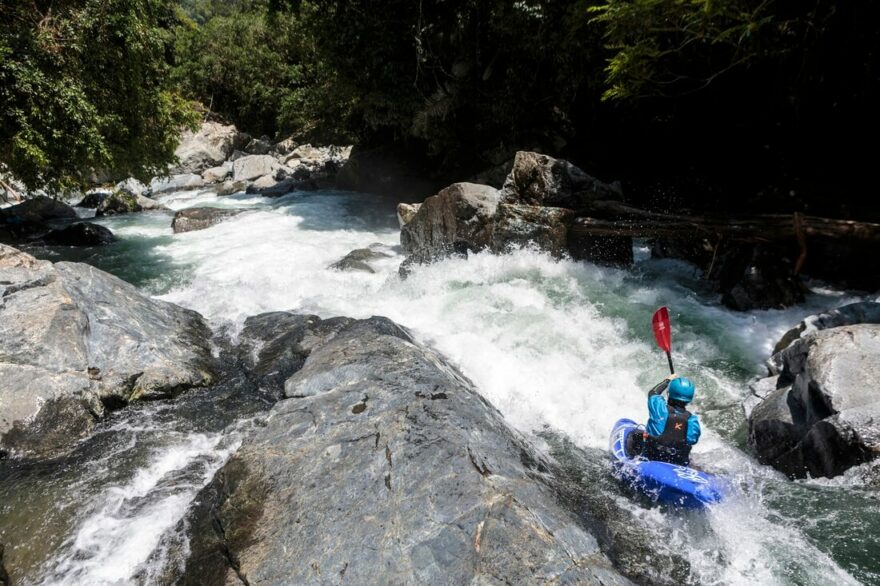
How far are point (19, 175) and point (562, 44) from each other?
9927 mm

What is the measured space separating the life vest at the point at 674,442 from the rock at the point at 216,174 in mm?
21448

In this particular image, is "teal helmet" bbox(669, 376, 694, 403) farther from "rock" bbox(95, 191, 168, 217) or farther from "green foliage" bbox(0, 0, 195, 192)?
"rock" bbox(95, 191, 168, 217)

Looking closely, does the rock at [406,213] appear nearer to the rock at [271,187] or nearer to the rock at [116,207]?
the rock at [271,187]

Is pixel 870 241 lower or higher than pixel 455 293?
higher

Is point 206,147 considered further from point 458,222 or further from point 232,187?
point 458,222

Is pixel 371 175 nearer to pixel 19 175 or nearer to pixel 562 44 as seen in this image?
pixel 562 44

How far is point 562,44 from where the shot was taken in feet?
32.7

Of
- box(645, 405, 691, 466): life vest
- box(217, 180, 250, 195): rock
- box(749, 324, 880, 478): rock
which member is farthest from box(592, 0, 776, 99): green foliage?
box(217, 180, 250, 195): rock

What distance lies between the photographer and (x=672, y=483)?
3.49 m

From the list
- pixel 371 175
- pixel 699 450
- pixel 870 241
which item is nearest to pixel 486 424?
pixel 699 450

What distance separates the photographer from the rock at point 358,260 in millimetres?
9484

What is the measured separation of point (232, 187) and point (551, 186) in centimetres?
1487

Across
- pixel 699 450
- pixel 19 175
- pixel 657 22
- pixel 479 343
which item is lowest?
pixel 699 450

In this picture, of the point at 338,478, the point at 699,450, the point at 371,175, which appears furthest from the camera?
the point at 371,175
